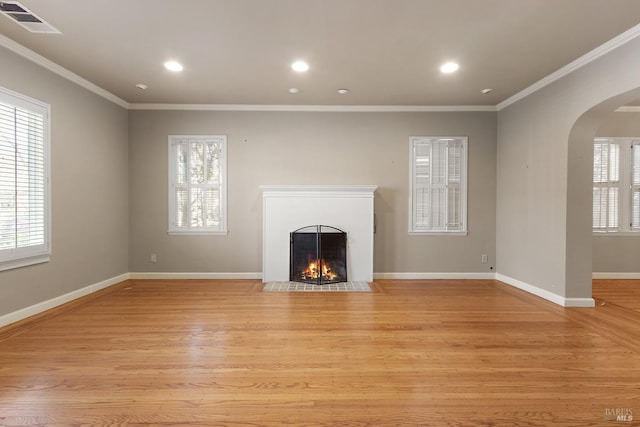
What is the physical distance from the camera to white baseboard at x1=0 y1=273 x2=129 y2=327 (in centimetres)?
322

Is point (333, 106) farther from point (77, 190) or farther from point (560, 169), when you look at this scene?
point (77, 190)

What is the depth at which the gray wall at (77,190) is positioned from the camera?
3.37 meters

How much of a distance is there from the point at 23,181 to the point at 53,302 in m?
1.41

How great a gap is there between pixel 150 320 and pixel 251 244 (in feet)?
6.82

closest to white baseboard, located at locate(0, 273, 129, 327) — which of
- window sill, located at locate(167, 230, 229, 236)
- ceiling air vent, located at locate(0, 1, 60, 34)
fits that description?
window sill, located at locate(167, 230, 229, 236)

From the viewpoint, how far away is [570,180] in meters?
3.78

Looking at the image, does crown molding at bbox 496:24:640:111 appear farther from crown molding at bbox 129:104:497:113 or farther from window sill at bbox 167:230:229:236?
window sill at bbox 167:230:229:236

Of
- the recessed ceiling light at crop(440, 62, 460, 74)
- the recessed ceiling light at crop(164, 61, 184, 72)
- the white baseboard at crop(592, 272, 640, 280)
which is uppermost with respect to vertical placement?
the recessed ceiling light at crop(440, 62, 460, 74)

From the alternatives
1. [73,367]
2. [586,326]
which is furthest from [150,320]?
[586,326]

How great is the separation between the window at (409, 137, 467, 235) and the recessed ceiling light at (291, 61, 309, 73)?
2.29m

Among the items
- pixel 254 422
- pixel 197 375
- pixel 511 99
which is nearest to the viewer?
pixel 254 422

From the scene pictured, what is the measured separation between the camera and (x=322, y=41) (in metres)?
3.12

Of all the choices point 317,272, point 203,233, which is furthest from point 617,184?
point 203,233

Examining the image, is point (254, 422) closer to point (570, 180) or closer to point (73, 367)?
point (73, 367)
